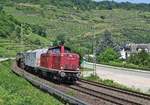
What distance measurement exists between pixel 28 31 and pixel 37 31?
592 inches

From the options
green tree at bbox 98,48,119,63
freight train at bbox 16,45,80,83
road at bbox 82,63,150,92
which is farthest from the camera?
green tree at bbox 98,48,119,63

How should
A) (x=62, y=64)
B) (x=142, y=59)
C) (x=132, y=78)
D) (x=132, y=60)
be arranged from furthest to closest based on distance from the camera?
(x=132, y=60), (x=142, y=59), (x=132, y=78), (x=62, y=64)

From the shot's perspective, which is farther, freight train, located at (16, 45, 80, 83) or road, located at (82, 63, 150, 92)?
road, located at (82, 63, 150, 92)

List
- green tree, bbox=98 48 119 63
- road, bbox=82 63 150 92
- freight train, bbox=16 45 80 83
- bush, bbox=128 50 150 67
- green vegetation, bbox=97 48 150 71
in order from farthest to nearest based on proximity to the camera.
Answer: green tree, bbox=98 48 119 63, bush, bbox=128 50 150 67, green vegetation, bbox=97 48 150 71, road, bbox=82 63 150 92, freight train, bbox=16 45 80 83

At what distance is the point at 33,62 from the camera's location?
64.8m

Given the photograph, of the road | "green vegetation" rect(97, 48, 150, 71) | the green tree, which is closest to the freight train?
the road

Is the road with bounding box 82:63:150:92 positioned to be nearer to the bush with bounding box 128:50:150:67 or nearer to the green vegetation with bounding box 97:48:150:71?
the green vegetation with bounding box 97:48:150:71

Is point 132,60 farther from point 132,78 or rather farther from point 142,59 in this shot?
point 132,78

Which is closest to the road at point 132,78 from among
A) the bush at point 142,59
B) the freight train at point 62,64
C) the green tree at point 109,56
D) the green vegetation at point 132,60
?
the freight train at point 62,64

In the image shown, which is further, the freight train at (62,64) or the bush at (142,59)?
the bush at (142,59)

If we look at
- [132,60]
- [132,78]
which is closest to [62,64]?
[132,78]

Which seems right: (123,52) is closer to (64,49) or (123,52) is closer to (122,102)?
(64,49)

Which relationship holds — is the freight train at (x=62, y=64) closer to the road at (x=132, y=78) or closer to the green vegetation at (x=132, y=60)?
the road at (x=132, y=78)

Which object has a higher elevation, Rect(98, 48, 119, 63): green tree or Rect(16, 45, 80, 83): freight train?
Rect(16, 45, 80, 83): freight train
